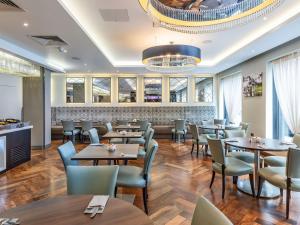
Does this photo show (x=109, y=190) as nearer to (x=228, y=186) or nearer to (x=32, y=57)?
(x=228, y=186)

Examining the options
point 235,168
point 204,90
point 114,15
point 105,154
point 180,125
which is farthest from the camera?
point 204,90

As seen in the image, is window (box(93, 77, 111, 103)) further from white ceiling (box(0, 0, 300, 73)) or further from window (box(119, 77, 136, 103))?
white ceiling (box(0, 0, 300, 73))

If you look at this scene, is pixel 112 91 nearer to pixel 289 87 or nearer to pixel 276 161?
pixel 289 87

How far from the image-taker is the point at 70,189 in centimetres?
192

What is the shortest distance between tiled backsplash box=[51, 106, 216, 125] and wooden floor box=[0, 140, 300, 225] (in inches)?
171

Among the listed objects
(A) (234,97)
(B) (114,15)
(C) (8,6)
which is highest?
(B) (114,15)

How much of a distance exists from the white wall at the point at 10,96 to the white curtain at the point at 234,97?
7788mm

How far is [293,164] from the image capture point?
8.75 ft

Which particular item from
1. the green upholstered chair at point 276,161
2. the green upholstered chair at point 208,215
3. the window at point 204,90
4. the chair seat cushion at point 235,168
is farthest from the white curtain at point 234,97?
the green upholstered chair at point 208,215

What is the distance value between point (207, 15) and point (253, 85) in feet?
14.9

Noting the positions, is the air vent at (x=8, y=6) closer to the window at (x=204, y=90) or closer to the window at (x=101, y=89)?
the window at (x=101, y=89)

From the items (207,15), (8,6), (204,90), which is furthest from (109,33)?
(204,90)

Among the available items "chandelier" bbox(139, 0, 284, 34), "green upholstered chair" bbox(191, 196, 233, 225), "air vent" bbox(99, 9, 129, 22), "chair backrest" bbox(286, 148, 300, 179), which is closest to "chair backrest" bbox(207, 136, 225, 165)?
"chair backrest" bbox(286, 148, 300, 179)

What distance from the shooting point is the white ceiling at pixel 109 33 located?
3.62 m
